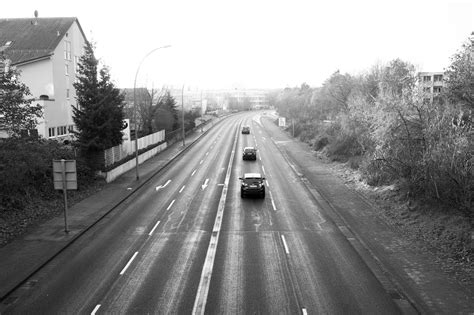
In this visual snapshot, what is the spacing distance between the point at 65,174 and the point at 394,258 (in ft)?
45.4

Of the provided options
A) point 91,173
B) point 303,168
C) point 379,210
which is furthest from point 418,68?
point 91,173

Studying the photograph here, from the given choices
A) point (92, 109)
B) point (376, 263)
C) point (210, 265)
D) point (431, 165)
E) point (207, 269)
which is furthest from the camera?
point (92, 109)

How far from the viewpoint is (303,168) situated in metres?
38.3

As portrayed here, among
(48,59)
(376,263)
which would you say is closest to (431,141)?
(376,263)

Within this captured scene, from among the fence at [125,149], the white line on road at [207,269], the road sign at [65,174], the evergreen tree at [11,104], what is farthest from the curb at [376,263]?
the fence at [125,149]

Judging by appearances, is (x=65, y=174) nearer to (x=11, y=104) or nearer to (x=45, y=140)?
(x=11, y=104)

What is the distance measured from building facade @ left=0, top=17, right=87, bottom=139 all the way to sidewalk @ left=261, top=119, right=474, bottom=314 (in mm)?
26321

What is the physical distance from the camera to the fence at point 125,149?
34.7m

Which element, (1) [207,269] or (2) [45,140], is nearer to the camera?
(1) [207,269]

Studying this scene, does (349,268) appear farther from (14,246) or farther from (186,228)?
(14,246)

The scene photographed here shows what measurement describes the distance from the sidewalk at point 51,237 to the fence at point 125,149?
325cm

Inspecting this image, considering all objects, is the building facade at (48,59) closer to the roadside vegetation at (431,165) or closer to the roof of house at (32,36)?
the roof of house at (32,36)

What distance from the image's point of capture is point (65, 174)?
18.7 meters

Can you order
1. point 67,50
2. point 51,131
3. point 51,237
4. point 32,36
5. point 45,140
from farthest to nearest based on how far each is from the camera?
1. point 67,50
2. point 32,36
3. point 51,131
4. point 45,140
5. point 51,237
